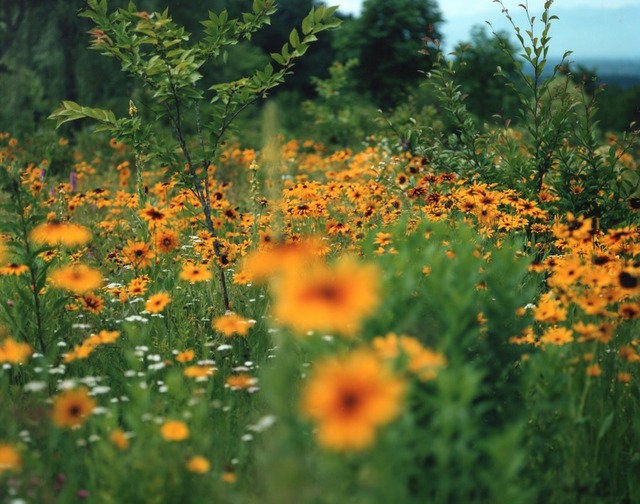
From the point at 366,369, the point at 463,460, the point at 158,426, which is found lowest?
the point at 158,426

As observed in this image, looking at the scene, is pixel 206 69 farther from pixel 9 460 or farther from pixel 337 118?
pixel 9 460

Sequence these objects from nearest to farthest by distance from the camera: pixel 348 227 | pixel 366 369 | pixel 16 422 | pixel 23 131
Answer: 1. pixel 366 369
2. pixel 16 422
3. pixel 348 227
4. pixel 23 131

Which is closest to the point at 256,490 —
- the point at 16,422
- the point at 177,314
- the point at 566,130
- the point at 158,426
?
the point at 158,426

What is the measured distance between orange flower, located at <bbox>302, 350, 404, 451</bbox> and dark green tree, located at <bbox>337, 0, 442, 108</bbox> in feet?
49.5

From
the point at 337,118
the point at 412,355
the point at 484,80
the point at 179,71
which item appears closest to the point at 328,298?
the point at 412,355

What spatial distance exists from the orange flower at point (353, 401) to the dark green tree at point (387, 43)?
49.5 ft

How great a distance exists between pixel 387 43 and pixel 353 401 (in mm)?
15862

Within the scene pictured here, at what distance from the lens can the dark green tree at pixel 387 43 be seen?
1612 centimetres

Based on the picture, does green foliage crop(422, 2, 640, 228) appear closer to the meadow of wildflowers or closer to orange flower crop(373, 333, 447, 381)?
the meadow of wildflowers

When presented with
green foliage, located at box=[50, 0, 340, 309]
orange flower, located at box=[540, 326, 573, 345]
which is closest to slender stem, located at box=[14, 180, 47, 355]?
green foliage, located at box=[50, 0, 340, 309]

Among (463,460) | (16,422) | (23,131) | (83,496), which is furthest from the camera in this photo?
(23,131)

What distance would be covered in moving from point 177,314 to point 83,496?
1.40 metres

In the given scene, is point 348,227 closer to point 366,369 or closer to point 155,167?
point 366,369

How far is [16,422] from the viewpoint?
8.16 ft
